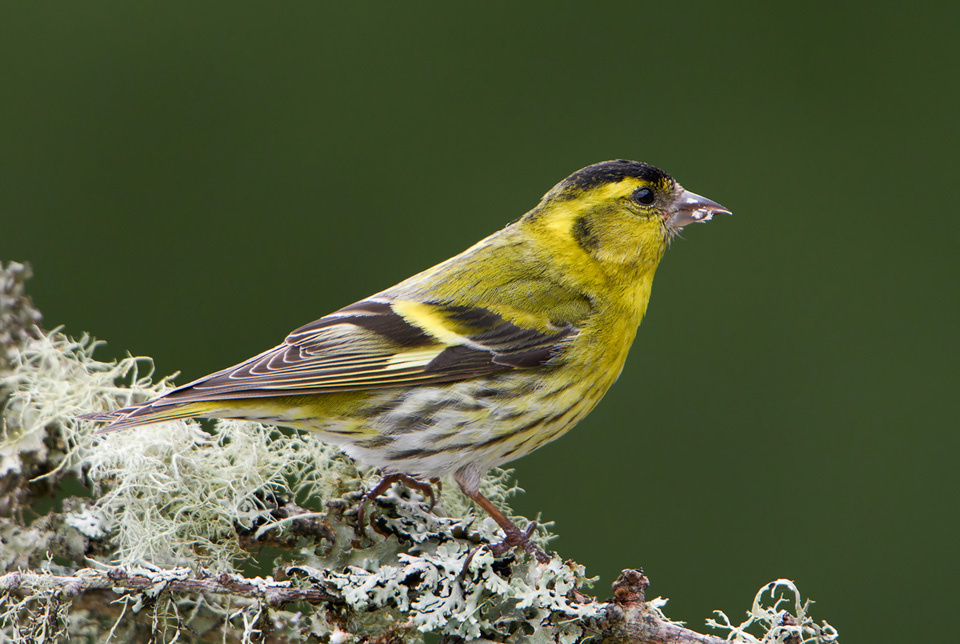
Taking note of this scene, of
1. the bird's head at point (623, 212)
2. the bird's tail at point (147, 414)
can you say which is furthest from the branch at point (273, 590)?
the bird's head at point (623, 212)

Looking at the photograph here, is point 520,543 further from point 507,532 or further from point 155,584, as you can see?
point 155,584

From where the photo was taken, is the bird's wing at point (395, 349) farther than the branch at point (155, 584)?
Yes

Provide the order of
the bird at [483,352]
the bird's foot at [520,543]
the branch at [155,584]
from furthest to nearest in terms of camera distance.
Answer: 1. the bird at [483,352]
2. the bird's foot at [520,543]
3. the branch at [155,584]

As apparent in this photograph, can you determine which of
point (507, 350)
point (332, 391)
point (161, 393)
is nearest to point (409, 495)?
point (332, 391)

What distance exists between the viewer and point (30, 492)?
1.91 m

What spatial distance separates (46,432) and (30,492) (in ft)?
0.43

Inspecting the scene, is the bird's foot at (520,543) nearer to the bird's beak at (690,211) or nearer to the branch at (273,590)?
the branch at (273,590)

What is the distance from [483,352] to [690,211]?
715 mm

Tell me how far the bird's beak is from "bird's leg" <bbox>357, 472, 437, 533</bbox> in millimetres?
958

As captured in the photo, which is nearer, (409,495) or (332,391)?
(409,495)

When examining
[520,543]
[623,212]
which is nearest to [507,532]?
[520,543]

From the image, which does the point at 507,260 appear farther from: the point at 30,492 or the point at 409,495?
the point at 30,492

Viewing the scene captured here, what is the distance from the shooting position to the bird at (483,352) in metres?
2.04

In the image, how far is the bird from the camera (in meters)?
2.04
